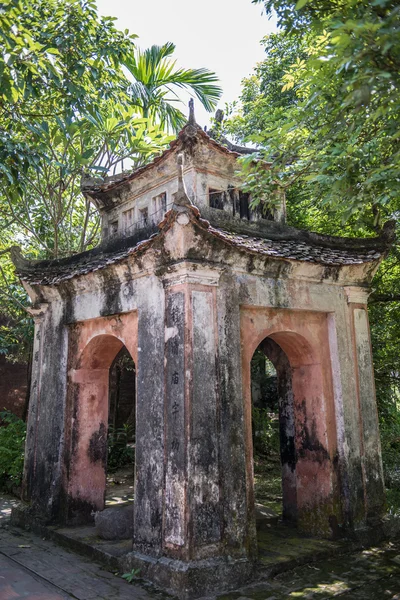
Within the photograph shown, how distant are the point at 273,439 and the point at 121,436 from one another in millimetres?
4626

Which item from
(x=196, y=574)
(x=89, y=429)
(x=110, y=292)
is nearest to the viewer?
(x=196, y=574)

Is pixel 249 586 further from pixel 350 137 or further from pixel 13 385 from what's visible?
pixel 13 385

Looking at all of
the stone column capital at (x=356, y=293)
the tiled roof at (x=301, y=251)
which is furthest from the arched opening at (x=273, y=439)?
the tiled roof at (x=301, y=251)

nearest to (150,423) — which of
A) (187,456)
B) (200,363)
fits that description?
(187,456)

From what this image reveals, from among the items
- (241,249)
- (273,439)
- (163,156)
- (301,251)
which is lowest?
(273,439)

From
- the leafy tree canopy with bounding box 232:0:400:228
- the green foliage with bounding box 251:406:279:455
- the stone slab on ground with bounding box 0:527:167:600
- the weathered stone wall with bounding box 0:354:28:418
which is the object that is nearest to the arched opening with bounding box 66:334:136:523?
the stone slab on ground with bounding box 0:527:167:600

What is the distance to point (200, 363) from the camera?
6.18 metres

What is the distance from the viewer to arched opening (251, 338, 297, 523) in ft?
27.3

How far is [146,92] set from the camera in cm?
1177

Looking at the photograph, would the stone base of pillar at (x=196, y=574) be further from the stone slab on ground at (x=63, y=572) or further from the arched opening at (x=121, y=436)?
the arched opening at (x=121, y=436)

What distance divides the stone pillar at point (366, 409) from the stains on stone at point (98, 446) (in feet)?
14.2

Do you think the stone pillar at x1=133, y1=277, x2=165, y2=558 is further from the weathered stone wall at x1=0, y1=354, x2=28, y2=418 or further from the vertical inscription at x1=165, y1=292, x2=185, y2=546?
the weathered stone wall at x1=0, y1=354, x2=28, y2=418

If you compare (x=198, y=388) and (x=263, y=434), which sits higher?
(x=198, y=388)

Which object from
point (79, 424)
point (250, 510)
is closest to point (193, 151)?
point (79, 424)
